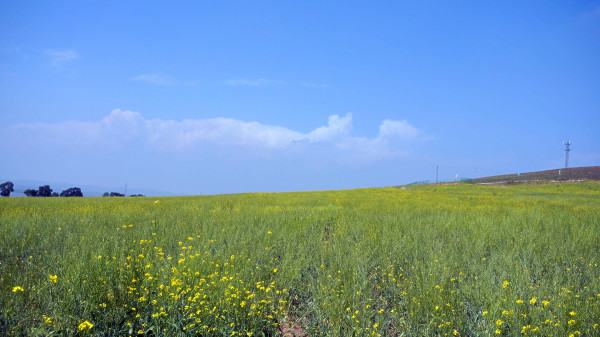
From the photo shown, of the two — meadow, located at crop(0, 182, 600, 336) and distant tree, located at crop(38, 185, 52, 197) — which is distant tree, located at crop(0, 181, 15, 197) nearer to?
distant tree, located at crop(38, 185, 52, 197)

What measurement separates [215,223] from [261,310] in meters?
5.02

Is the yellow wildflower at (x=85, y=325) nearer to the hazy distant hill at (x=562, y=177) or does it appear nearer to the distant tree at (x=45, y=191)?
the distant tree at (x=45, y=191)

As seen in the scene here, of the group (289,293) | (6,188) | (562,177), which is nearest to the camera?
(289,293)

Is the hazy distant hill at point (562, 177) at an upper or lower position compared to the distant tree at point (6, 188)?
upper

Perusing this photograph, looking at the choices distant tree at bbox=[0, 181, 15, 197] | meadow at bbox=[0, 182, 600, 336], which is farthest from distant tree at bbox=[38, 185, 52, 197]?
meadow at bbox=[0, 182, 600, 336]

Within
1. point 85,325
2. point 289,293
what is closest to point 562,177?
point 289,293

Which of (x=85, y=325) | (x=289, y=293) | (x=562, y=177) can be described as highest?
(x=562, y=177)

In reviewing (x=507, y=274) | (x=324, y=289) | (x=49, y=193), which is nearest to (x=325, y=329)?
(x=324, y=289)

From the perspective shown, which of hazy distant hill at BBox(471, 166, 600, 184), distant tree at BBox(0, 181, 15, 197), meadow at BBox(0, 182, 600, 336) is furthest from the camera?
hazy distant hill at BBox(471, 166, 600, 184)

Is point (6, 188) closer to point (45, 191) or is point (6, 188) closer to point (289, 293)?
point (45, 191)

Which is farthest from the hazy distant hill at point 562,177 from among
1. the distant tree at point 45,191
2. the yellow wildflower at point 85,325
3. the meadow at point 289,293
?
the yellow wildflower at point 85,325

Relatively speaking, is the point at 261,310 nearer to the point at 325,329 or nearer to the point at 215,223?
the point at 325,329

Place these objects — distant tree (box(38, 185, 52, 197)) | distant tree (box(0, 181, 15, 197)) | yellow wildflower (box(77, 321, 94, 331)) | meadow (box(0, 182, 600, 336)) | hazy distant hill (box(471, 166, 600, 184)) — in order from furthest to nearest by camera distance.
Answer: hazy distant hill (box(471, 166, 600, 184)) → distant tree (box(38, 185, 52, 197)) → distant tree (box(0, 181, 15, 197)) → meadow (box(0, 182, 600, 336)) → yellow wildflower (box(77, 321, 94, 331))

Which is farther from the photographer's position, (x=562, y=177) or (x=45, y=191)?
(x=562, y=177)
